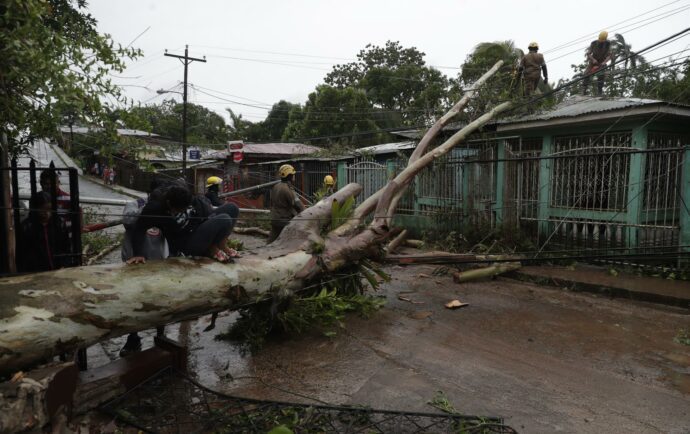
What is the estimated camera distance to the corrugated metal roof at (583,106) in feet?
26.3

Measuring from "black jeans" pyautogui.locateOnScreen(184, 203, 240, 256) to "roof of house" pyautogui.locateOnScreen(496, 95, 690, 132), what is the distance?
280 inches

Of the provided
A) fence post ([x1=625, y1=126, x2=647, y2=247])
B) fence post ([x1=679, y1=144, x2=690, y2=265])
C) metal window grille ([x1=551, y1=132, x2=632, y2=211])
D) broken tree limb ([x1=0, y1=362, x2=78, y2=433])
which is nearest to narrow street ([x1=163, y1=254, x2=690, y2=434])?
broken tree limb ([x1=0, y1=362, x2=78, y2=433])

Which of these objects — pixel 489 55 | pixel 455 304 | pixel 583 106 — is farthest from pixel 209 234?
pixel 489 55

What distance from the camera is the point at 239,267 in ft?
14.3

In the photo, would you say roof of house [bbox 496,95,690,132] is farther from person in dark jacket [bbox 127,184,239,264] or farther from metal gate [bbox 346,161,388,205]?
person in dark jacket [bbox 127,184,239,264]

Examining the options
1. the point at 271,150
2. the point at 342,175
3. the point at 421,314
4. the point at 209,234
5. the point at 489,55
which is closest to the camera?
the point at 209,234

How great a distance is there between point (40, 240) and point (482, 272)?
658 centimetres

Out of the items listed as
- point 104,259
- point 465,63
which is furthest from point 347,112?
point 104,259

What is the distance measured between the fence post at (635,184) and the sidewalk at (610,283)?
2.65 ft

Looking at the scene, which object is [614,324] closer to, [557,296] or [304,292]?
[557,296]

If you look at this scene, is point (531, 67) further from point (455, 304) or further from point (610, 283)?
point (455, 304)

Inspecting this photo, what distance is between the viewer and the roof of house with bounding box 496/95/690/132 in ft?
24.9

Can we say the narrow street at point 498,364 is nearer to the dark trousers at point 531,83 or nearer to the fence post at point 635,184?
the fence post at point 635,184

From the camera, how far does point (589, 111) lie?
326 inches
